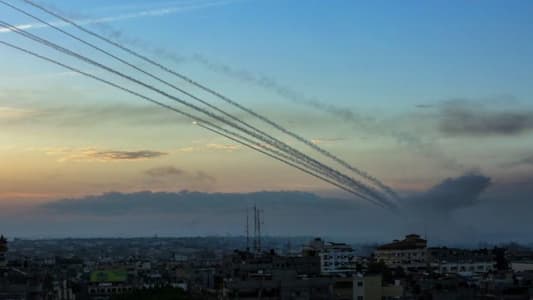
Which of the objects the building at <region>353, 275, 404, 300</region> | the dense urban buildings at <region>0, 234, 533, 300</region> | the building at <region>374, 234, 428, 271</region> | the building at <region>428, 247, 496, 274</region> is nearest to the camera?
the building at <region>353, 275, 404, 300</region>

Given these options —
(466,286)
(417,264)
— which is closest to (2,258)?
(417,264)

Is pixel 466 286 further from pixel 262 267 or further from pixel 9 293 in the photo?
pixel 9 293

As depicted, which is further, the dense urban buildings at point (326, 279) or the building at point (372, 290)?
the dense urban buildings at point (326, 279)

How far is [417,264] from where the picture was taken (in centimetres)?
10388

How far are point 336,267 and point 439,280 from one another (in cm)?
2835

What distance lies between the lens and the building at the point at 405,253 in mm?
107562

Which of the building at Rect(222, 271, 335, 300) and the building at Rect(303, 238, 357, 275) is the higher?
the building at Rect(303, 238, 357, 275)

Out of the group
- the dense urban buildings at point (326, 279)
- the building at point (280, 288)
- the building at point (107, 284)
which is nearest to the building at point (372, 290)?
the dense urban buildings at point (326, 279)

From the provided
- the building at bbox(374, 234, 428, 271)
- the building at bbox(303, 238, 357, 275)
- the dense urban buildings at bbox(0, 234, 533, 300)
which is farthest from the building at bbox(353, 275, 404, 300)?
the building at bbox(374, 234, 428, 271)

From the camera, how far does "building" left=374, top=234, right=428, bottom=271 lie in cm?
10756

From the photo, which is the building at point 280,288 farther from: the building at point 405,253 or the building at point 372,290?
the building at point 405,253

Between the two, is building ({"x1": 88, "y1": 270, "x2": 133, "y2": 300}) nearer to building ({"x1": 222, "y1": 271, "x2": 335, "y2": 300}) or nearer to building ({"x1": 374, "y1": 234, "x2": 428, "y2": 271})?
building ({"x1": 222, "y1": 271, "x2": 335, "y2": 300})

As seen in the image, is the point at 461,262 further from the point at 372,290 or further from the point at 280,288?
the point at 372,290

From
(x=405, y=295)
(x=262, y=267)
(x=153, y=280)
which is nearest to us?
(x=405, y=295)
